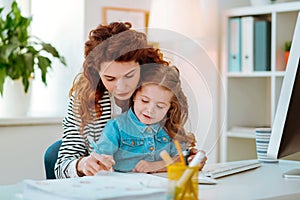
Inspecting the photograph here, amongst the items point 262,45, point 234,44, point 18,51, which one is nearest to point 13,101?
point 18,51

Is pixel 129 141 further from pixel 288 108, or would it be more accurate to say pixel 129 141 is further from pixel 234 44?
pixel 234 44

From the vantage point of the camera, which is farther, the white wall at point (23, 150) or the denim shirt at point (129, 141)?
the white wall at point (23, 150)

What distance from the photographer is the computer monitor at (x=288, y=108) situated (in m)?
1.50

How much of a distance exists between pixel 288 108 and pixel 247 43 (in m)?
1.97

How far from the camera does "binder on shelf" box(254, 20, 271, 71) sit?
11.2 feet

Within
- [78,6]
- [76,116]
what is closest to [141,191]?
[76,116]

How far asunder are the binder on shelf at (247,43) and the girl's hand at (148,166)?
6.22ft

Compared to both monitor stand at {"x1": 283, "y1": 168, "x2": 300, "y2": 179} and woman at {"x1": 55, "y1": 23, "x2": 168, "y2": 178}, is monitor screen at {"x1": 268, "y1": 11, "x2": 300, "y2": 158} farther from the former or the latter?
woman at {"x1": 55, "y1": 23, "x2": 168, "y2": 178}

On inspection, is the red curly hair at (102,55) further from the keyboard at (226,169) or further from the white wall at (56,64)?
the white wall at (56,64)

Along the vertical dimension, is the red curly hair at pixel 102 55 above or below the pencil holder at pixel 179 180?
above

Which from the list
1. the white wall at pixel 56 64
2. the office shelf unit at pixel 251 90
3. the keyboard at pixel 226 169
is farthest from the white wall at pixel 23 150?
the keyboard at pixel 226 169

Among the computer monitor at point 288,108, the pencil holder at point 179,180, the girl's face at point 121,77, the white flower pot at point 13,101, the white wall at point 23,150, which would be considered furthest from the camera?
the white flower pot at point 13,101

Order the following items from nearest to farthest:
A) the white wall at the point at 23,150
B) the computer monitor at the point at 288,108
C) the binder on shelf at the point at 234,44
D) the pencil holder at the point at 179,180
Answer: the pencil holder at the point at 179,180
the computer monitor at the point at 288,108
the white wall at the point at 23,150
the binder on shelf at the point at 234,44

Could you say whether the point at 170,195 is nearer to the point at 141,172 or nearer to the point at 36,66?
the point at 141,172
